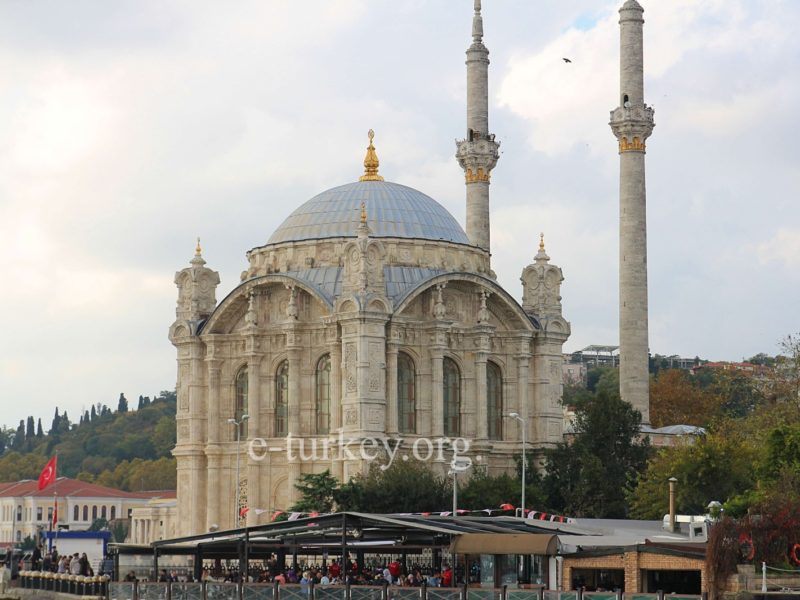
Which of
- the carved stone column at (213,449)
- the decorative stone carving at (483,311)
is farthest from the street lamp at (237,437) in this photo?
the decorative stone carving at (483,311)

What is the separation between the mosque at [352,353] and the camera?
8062 centimetres

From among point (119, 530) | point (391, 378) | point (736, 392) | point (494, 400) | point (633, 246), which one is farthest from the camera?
point (119, 530)

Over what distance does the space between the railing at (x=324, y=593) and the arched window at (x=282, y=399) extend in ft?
89.8

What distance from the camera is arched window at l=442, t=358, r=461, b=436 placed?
84062mm

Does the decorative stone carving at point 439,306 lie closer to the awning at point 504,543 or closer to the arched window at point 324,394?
the arched window at point 324,394

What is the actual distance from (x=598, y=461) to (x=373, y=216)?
1590cm

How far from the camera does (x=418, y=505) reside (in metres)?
75.0

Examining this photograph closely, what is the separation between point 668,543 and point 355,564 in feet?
59.9

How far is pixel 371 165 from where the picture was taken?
3585 inches

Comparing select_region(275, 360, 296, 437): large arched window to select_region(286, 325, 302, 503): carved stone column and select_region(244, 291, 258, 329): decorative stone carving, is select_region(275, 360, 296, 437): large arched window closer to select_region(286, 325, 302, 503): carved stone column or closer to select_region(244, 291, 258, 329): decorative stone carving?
select_region(286, 325, 302, 503): carved stone column

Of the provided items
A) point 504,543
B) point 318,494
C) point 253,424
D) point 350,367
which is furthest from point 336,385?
point 504,543

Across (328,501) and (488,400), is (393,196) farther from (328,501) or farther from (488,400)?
(328,501)

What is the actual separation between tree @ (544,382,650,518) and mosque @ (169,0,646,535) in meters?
4.47

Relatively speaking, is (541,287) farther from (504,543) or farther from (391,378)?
(504,543)
